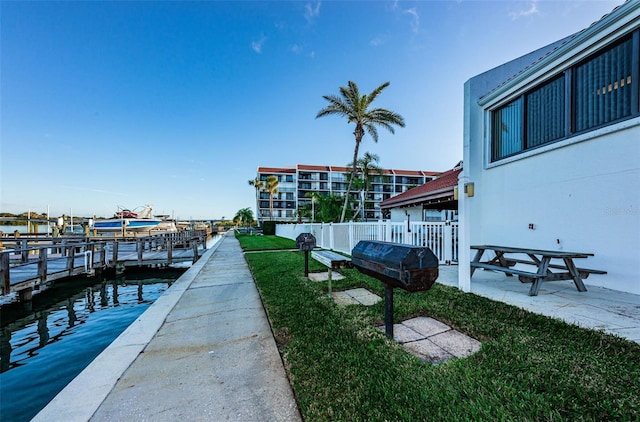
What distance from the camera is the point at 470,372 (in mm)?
2242

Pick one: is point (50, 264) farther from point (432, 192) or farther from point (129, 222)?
point (129, 222)

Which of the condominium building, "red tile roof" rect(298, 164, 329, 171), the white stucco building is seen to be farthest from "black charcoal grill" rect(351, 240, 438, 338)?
"red tile roof" rect(298, 164, 329, 171)


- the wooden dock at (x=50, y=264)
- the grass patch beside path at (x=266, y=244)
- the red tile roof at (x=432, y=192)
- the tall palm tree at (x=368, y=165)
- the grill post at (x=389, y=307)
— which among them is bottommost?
the grass patch beside path at (x=266, y=244)

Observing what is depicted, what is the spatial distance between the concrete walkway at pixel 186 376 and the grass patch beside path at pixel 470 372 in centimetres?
26

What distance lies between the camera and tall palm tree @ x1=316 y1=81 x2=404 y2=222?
1770 cm

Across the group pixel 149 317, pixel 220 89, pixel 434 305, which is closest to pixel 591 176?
pixel 434 305

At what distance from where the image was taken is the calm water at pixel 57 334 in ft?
11.2

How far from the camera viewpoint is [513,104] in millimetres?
7527

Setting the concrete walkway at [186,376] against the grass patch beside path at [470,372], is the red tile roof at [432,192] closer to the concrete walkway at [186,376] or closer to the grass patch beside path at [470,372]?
the grass patch beside path at [470,372]

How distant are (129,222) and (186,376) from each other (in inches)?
1846

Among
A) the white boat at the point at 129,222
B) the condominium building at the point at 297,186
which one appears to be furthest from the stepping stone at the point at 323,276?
the condominium building at the point at 297,186

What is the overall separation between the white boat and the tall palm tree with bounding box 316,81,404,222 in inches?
1199

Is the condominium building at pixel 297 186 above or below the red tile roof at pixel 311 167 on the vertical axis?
below

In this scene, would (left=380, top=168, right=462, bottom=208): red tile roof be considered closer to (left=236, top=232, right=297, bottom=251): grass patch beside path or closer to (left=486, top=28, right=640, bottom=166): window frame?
(left=486, top=28, right=640, bottom=166): window frame
